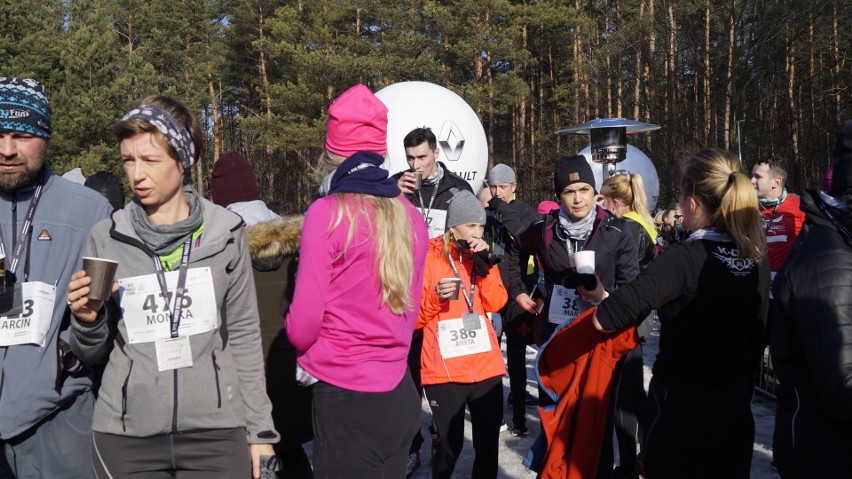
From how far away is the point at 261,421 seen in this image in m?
2.49

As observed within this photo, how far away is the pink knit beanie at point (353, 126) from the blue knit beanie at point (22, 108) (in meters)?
A: 1.02

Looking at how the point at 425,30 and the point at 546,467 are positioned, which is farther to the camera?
the point at 425,30

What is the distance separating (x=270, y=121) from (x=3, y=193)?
3072 cm

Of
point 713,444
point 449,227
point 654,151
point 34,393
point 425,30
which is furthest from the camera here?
point 425,30

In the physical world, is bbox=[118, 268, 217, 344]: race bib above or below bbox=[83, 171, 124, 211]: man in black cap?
below

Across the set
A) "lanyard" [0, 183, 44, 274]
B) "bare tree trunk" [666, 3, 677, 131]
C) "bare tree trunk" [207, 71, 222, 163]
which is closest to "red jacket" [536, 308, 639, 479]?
"lanyard" [0, 183, 44, 274]

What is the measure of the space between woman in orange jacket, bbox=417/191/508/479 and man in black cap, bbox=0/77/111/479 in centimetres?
175

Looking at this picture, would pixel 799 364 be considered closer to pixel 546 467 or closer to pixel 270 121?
pixel 546 467

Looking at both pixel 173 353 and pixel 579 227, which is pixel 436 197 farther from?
pixel 173 353

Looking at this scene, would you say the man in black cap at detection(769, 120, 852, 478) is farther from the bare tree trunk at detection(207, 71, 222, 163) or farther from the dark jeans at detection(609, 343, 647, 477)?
the bare tree trunk at detection(207, 71, 222, 163)

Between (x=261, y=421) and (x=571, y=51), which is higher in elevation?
(x=571, y=51)

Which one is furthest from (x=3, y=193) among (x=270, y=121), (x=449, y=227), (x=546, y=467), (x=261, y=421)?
(x=270, y=121)

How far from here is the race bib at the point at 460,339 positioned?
3.84 meters

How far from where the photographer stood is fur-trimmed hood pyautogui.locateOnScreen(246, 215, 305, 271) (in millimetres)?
3221
